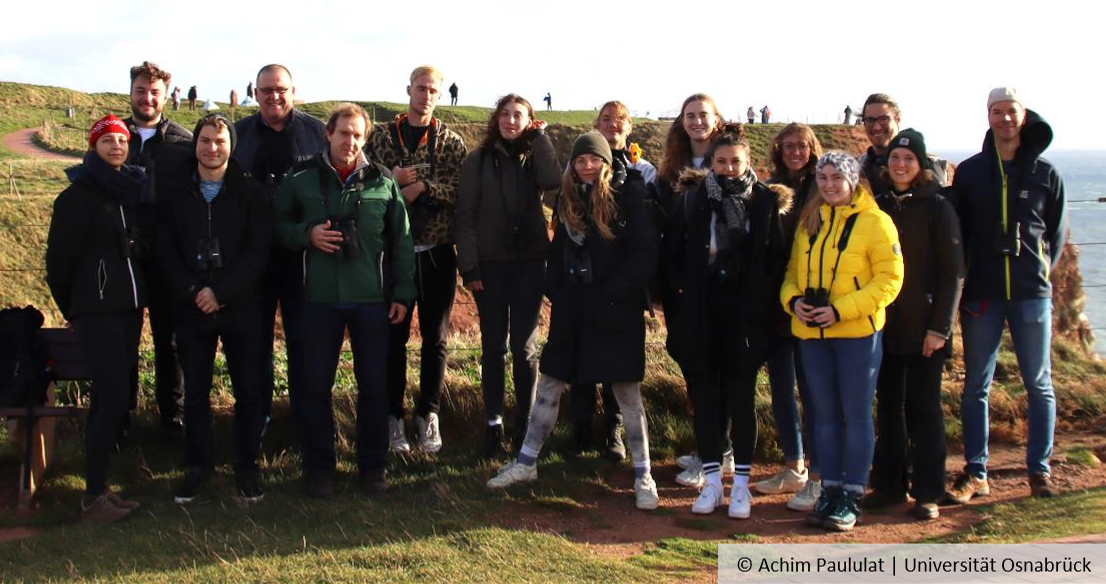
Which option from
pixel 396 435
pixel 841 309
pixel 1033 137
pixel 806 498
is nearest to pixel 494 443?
pixel 396 435

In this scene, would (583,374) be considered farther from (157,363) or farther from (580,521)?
(157,363)

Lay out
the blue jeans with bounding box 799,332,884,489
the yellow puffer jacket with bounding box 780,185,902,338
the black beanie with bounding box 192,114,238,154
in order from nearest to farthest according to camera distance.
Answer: the yellow puffer jacket with bounding box 780,185,902,338, the blue jeans with bounding box 799,332,884,489, the black beanie with bounding box 192,114,238,154

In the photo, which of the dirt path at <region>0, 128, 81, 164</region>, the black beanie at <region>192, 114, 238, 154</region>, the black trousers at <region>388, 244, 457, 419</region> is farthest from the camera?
the dirt path at <region>0, 128, 81, 164</region>

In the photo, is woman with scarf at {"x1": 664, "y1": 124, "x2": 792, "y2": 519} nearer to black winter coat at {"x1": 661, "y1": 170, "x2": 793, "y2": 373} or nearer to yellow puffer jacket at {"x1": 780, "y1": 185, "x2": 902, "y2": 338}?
black winter coat at {"x1": 661, "y1": 170, "x2": 793, "y2": 373}

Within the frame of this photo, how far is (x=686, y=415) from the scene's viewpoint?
7652mm

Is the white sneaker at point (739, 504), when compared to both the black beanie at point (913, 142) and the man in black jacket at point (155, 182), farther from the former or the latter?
the man in black jacket at point (155, 182)

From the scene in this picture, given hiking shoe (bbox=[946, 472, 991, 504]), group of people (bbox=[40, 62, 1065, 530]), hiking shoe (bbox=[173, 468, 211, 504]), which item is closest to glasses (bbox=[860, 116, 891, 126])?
group of people (bbox=[40, 62, 1065, 530])

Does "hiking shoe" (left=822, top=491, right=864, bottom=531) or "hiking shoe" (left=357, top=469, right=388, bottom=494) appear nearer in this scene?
"hiking shoe" (left=822, top=491, right=864, bottom=531)

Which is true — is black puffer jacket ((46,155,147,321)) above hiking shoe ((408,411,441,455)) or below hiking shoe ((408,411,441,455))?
above

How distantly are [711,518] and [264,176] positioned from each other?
11.2 feet

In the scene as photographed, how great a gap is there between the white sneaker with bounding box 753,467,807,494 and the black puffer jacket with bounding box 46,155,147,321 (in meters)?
3.84

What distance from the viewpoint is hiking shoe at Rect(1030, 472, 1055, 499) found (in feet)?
20.5

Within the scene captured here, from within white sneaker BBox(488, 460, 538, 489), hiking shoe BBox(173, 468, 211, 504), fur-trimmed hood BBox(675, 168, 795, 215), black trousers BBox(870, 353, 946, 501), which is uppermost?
fur-trimmed hood BBox(675, 168, 795, 215)

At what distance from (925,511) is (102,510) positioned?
462cm
